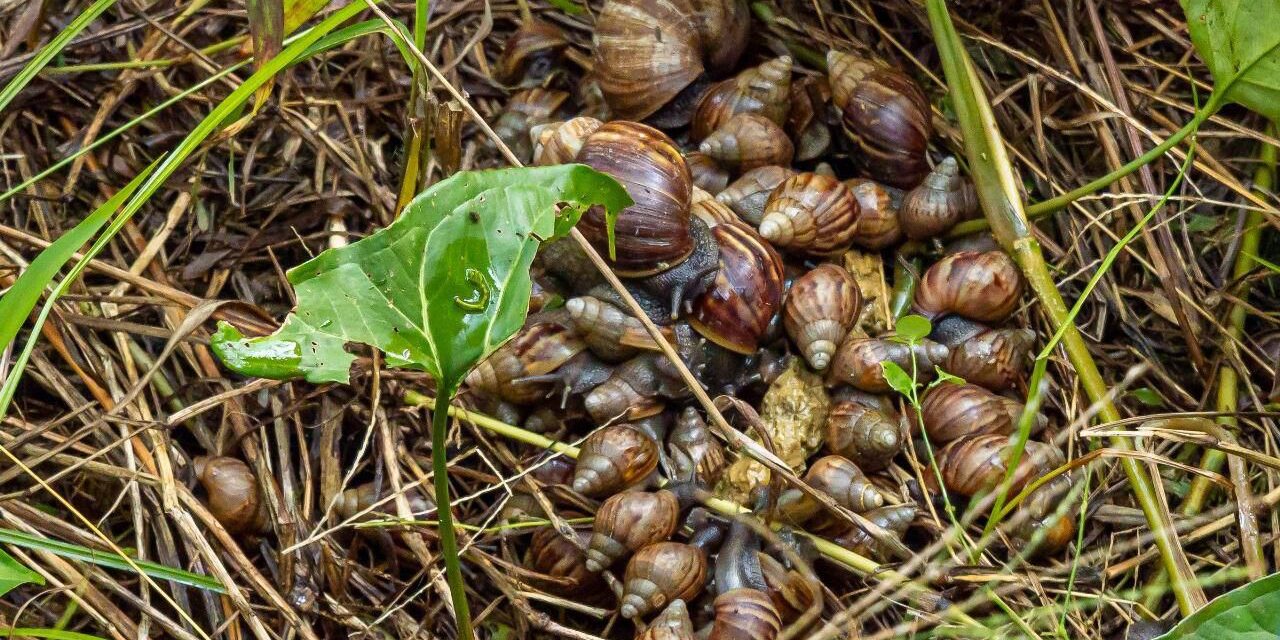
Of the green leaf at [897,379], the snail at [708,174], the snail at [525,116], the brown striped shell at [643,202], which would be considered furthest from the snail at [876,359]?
the snail at [525,116]

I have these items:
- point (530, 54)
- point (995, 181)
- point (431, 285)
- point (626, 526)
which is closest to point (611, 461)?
point (626, 526)

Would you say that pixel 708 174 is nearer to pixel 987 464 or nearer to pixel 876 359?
pixel 876 359

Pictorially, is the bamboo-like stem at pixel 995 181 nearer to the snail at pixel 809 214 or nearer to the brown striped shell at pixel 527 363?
the snail at pixel 809 214

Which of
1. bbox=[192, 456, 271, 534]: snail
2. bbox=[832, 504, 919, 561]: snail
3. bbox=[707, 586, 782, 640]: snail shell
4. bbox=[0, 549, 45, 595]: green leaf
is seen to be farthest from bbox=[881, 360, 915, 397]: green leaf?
bbox=[0, 549, 45, 595]: green leaf

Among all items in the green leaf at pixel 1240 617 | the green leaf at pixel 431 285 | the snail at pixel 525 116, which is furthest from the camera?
the snail at pixel 525 116

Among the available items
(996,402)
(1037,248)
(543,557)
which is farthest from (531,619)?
(1037,248)

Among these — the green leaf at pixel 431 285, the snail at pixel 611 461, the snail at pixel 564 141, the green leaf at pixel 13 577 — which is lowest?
the snail at pixel 611 461

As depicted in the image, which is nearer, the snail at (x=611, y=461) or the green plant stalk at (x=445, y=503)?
the green plant stalk at (x=445, y=503)

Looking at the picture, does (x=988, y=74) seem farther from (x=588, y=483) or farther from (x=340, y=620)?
(x=340, y=620)
